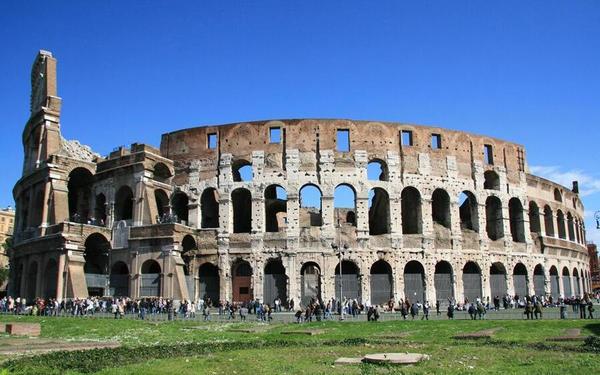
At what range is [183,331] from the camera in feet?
70.7

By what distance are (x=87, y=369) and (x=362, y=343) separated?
773cm

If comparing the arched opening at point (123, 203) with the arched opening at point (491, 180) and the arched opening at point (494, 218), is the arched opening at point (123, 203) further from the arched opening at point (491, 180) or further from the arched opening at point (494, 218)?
the arched opening at point (494, 218)

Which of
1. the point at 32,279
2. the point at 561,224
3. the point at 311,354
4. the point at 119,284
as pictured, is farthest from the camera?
the point at 561,224

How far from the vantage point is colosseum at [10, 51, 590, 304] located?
37594mm

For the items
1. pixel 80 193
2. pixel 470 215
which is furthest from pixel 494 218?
pixel 80 193

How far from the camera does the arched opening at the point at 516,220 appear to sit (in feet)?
145

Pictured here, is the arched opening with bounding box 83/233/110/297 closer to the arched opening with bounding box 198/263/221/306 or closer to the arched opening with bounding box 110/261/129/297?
the arched opening with bounding box 110/261/129/297

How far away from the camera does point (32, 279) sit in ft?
133

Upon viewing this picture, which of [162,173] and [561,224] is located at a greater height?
[162,173]

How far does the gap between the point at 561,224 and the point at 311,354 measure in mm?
43005

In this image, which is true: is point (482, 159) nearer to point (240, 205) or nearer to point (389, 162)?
point (389, 162)

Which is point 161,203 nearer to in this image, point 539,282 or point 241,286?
point 241,286

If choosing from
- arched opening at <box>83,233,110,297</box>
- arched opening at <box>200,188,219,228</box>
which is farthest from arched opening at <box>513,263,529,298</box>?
arched opening at <box>83,233,110,297</box>

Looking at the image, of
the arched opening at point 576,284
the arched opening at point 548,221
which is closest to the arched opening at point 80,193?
the arched opening at point 548,221
